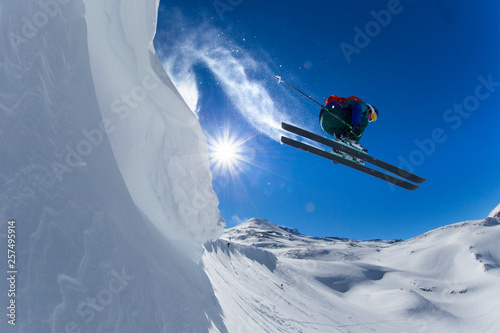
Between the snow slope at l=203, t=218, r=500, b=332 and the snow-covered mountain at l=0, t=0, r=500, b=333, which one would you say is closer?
the snow-covered mountain at l=0, t=0, r=500, b=333

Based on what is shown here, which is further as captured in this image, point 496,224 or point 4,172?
point 496,224

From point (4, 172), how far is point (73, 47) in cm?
258

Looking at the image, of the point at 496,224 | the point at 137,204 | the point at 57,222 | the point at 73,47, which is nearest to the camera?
the point at 57,222

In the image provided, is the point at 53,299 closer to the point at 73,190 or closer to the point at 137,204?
the point at 73,190

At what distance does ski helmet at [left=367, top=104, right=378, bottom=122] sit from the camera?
836cm

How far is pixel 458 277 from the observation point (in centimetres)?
2942

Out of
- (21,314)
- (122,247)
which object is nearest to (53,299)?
(21,314)
